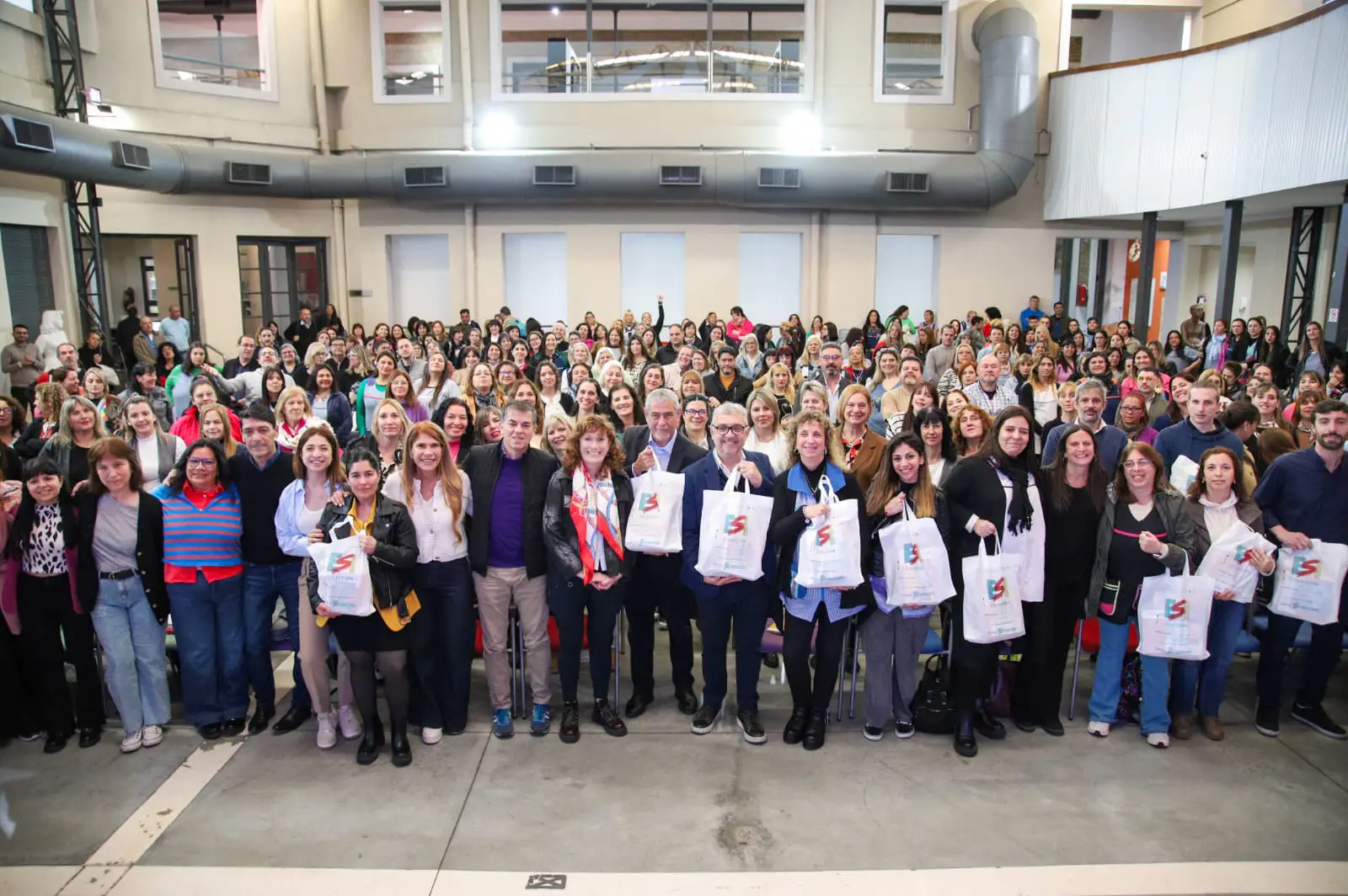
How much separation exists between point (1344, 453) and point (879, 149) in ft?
40.8

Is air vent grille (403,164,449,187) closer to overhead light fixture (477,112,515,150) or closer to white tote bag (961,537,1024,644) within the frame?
overhead light fixture (477,112,515,150)

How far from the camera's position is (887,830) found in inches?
157

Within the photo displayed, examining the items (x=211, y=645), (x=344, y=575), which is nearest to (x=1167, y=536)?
(x=344, y=575)

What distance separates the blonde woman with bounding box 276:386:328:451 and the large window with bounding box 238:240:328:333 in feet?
34.7

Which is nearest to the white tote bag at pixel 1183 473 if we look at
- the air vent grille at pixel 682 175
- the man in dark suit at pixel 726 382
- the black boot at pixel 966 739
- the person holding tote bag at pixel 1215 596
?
the person holding tote bag at pixel 1215 596

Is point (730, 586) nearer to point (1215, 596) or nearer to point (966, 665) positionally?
point (966, 665)

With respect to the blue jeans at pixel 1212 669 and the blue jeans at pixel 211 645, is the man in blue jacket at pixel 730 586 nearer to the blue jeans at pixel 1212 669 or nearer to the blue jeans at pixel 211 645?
the blue jeans at pixel 1212 669

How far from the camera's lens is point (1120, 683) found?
4852mm

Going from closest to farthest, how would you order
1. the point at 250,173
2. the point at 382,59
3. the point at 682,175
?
the point at 250,173
the point at 682,175
the point at 382,59

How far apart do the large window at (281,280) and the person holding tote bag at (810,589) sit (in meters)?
13.3

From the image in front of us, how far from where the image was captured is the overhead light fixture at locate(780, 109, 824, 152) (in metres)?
15.9

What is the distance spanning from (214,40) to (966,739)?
16.8 m

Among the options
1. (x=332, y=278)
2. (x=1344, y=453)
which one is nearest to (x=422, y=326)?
(x=332, y=278)

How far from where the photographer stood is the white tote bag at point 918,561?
436 cm
